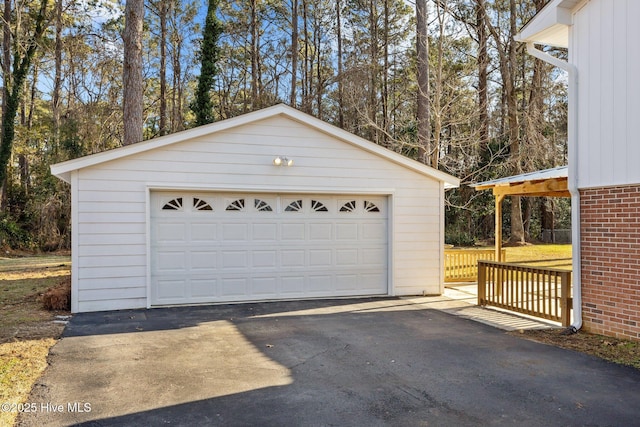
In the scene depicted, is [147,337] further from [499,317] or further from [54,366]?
[499,317]

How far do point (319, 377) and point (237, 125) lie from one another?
5.16 metres

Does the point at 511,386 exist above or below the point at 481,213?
below

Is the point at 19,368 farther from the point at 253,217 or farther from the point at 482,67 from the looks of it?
the point at 482,67

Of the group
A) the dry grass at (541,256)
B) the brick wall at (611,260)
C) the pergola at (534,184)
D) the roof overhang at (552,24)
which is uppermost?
the roof overhang at (552,24)

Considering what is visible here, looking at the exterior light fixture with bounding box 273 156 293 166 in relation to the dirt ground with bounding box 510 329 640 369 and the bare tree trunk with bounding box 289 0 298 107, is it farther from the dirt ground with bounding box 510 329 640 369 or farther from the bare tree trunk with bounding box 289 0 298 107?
the bare tree trunk with bounding box 289 0 298 107

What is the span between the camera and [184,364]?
16.3ft

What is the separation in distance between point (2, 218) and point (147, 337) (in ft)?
54.2

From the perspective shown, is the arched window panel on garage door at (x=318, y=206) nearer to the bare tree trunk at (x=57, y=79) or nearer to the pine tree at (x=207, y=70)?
the pine tree at (x=207, y=70)

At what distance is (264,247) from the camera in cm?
868

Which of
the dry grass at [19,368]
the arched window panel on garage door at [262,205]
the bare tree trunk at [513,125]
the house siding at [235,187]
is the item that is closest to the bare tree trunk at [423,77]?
the house siding at [235,187]

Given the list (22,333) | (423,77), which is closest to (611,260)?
(22,333)

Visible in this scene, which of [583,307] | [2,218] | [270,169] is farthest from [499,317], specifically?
[2,218]

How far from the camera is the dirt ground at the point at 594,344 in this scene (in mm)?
5244

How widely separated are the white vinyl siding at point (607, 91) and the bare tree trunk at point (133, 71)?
951 centimetres
